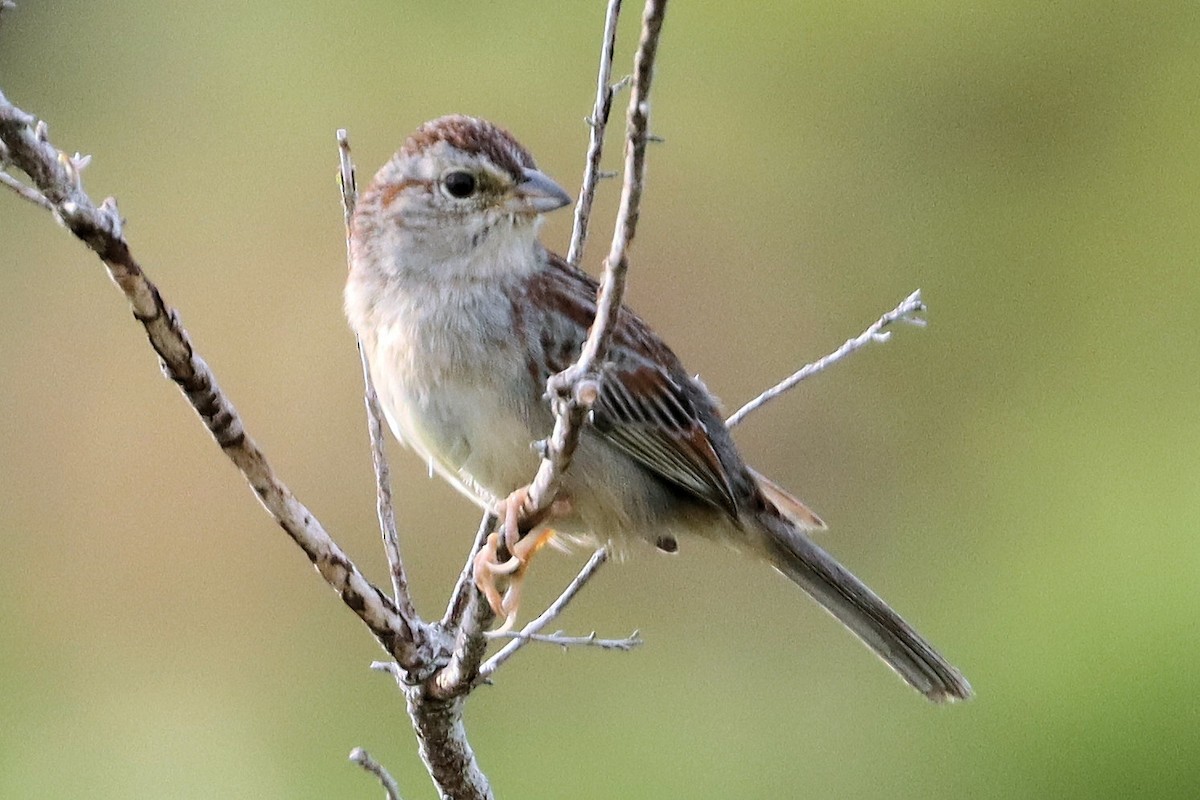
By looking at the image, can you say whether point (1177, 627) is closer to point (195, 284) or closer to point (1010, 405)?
point (1010, 405)

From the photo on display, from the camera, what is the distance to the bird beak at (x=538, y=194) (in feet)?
6.61

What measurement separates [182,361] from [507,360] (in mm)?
618

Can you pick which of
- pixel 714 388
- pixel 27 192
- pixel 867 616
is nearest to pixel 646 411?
pixel 867 616

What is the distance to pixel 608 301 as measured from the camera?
135cm

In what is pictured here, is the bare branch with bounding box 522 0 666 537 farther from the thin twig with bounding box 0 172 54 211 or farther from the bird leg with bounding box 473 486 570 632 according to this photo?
the thin twig with bounding box 0 172 54 211

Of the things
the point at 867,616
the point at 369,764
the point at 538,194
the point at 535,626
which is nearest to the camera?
the point at 369,764

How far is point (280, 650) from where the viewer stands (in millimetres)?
3932

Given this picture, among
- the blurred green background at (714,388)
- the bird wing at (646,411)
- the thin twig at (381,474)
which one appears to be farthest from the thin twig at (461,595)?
the blurred green background at (714,388)

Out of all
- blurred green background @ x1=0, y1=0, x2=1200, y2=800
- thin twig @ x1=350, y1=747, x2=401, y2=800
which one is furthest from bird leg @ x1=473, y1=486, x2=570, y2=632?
blurred green background @ x1=0, y1=0, x2=1200, y2=800

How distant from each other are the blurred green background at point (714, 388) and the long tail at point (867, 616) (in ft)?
4.78

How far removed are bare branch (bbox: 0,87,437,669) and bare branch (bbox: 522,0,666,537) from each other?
0.24 meters

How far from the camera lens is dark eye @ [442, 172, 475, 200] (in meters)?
2.08

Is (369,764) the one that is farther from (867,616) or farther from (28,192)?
(867,616)

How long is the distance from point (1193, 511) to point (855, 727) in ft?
3.72
